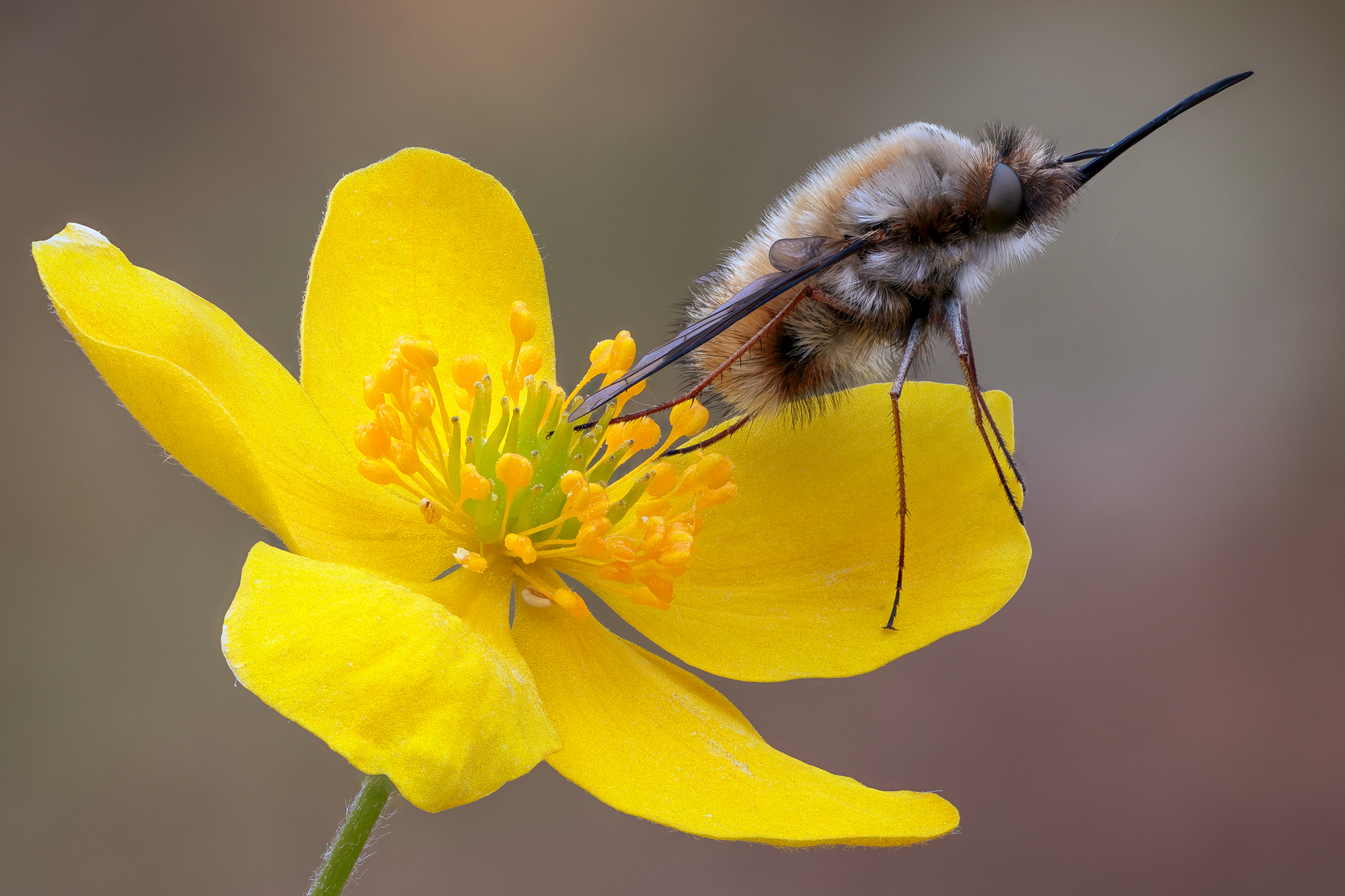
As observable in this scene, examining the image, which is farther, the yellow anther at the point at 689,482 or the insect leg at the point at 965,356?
the yellow anther at the point at 689,482

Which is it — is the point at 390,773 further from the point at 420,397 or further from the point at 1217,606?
the point at 1217,606

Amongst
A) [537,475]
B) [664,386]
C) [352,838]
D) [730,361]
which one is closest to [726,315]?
[730,361]

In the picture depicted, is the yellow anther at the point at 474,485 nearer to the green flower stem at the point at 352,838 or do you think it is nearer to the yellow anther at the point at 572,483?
the yellow anther at the point at 572,483

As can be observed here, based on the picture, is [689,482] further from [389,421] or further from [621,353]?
[389,421]

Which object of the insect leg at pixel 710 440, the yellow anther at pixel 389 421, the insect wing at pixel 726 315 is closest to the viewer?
the insect wing at pixel 726 315

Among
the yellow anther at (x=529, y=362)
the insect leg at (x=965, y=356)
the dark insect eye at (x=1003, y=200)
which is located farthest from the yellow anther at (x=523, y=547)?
the dark insect eye at (x=1003, y=200)

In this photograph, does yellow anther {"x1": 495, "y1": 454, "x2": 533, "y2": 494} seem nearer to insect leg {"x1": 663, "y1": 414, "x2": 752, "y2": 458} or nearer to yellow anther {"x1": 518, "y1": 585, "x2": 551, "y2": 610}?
yellow anther {"x1": 518, "y1": 585, "x2": 551, "y2": 610}
